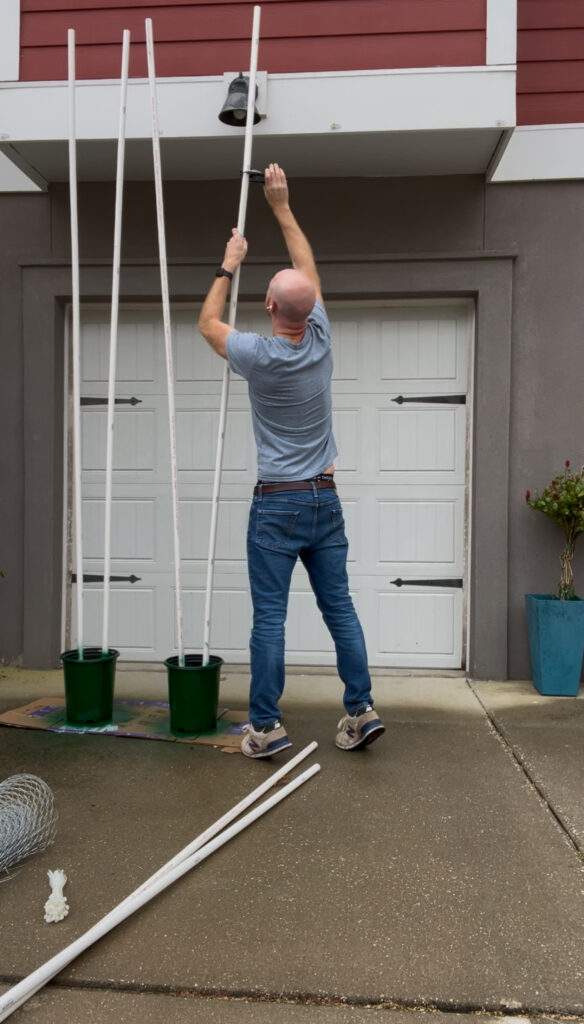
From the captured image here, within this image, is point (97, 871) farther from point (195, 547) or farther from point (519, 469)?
point (519, 469)

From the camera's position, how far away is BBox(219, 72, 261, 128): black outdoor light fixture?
3.42 m

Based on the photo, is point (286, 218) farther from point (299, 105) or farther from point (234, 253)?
point (299, 105)

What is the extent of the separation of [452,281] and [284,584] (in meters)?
2.09

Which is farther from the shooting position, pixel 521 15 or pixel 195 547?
pixel 195 547

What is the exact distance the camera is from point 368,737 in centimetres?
305

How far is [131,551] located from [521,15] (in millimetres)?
3502

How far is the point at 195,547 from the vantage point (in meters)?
4.58

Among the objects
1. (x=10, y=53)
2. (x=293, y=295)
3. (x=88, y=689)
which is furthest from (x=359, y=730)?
(x=10, y=53)

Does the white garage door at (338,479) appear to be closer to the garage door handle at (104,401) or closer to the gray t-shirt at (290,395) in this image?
the garage door handle at (104,401)

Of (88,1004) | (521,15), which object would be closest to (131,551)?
(88,1004)

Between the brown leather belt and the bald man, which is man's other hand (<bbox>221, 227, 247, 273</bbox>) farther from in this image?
the brown leather belt

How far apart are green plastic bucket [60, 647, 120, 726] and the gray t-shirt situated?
1.09 metres

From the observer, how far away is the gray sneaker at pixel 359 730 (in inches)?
120

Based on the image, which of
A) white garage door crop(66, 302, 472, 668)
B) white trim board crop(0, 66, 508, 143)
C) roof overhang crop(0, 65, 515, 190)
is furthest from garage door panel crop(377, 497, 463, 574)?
white trim board crop(0, 66, 508, 143)
